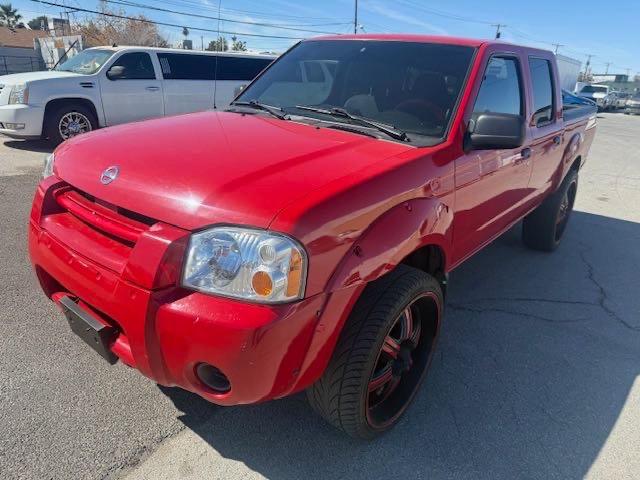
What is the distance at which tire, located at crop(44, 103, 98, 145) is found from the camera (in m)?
8.55

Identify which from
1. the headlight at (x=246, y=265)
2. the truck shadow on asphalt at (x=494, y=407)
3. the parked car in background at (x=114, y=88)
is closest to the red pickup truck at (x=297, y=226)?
the headlight at (x=246, y=265)

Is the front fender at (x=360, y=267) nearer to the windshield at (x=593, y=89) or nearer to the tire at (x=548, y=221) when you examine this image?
the tire at (x=548, y=221)

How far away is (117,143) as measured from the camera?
96.7 inches

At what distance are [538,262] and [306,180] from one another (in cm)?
362

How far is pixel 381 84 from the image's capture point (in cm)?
304

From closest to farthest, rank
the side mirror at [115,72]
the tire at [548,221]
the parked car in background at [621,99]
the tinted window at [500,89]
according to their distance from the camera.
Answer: the tinted window at [500,89] → the tire at [548,221] → the side mirror at [115,72] → the parked car in background at [621,99]

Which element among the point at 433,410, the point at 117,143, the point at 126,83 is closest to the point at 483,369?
the point at 433,410

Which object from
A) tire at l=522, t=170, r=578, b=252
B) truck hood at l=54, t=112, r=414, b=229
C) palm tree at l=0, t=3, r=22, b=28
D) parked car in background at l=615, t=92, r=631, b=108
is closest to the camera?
truck hood at l=54, t=112, r=414, b=229

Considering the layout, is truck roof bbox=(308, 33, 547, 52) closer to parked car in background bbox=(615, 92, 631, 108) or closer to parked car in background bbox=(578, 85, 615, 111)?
parked car in background bbox=(578, 85, 615, 111)

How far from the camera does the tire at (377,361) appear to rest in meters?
2.08

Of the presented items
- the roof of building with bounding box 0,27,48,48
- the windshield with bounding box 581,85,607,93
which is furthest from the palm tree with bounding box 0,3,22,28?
the windshield with bounding box 581,85,607,93

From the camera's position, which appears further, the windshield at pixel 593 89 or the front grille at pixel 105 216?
the windshield at pixel 593 89

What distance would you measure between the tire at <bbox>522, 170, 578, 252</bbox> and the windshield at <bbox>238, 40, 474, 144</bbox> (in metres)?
2.30

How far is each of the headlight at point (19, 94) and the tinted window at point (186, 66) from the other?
8.06ft
